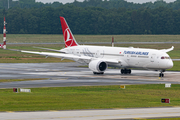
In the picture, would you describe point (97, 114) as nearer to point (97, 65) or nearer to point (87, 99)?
point (87, 99)

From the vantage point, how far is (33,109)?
26281 mm

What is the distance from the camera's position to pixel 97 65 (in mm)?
56156

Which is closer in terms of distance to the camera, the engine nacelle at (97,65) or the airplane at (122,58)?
the airplane at (122,58)

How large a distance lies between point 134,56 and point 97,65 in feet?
17.5

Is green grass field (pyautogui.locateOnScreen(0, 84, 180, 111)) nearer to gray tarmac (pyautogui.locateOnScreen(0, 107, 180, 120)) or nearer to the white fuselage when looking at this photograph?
gray tarmac (pyautogui.locateOnScreen(0, 107, 180, 120))

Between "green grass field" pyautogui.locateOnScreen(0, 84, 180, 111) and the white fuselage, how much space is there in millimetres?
14054

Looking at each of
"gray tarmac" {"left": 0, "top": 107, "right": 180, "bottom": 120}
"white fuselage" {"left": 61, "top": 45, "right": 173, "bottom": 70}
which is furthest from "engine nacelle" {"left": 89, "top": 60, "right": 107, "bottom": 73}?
"gray tarmac" {"left": 0, "top": 107, "right": 180, "bottom": 120}

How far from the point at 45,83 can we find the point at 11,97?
12.9 metres

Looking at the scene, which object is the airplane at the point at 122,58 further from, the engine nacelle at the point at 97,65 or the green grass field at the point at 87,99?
the green grass field at the point at 87,99

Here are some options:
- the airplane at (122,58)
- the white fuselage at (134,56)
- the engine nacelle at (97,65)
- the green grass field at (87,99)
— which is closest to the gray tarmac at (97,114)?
the green grass field at (87,99)

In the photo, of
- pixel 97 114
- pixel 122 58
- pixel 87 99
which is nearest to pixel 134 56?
pixel 122 58

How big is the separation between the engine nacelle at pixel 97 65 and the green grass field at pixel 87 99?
1629cm

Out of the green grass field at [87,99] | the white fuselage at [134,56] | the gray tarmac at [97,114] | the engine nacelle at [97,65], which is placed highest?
the white fuselage at [134,56]

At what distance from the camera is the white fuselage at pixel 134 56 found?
176 ft
